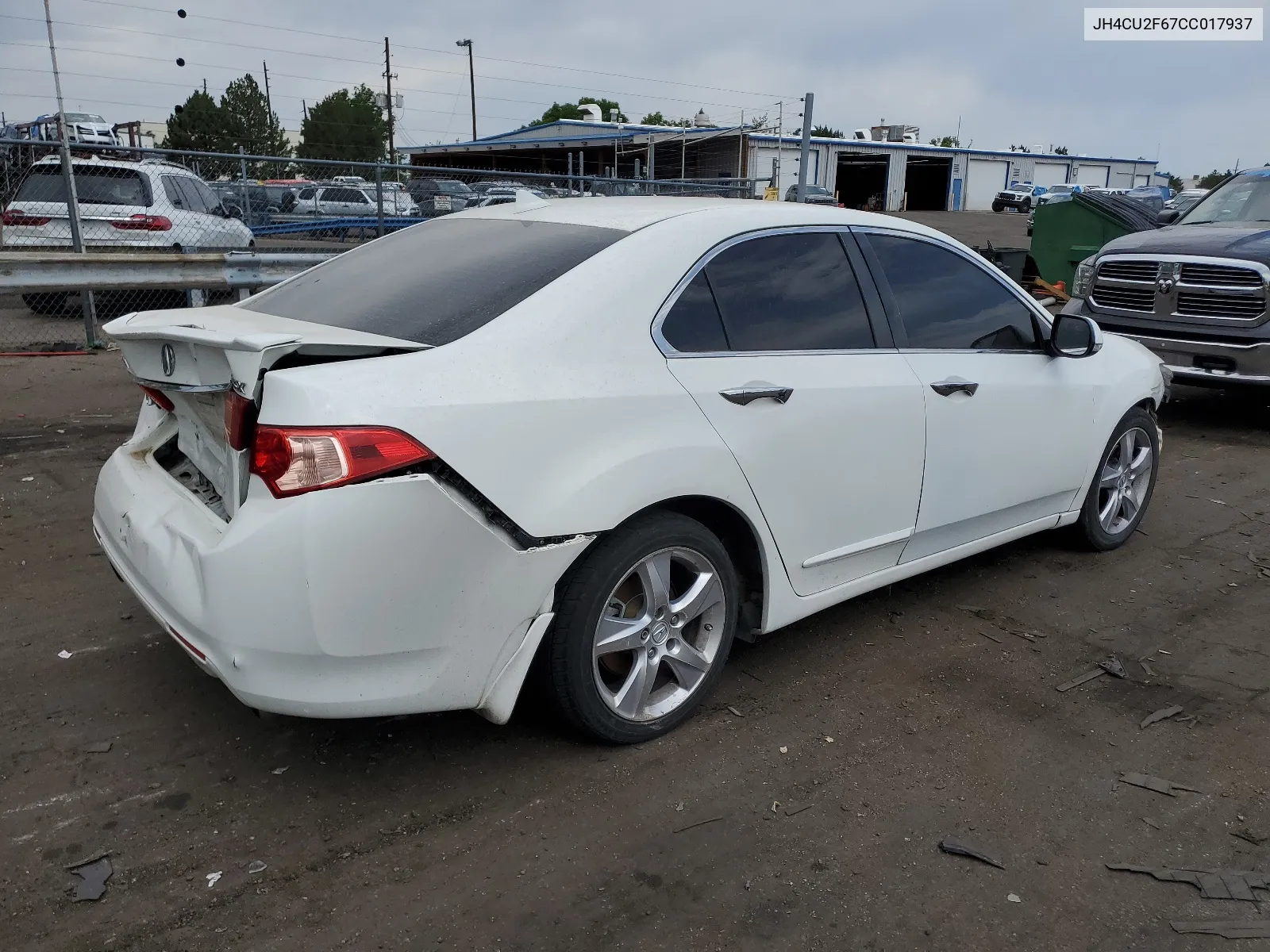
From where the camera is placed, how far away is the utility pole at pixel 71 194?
8.80m

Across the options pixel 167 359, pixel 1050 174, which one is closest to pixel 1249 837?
pixel 167 359

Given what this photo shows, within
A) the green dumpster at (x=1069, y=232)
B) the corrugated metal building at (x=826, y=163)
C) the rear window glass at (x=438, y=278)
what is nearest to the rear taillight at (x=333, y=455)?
the rear window glass at (x=438, y=278)

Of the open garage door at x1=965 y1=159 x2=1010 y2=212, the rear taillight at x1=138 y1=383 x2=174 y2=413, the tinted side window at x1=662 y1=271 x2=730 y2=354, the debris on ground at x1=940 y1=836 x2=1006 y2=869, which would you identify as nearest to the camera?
the debris on ground at x1=940 y1=836 x2=1006 y2=869

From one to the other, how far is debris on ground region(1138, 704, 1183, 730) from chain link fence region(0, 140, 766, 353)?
736 centimetres

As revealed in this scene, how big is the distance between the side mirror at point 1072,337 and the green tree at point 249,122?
52.8 m

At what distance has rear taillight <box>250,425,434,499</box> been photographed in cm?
250

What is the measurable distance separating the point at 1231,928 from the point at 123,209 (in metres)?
10.7

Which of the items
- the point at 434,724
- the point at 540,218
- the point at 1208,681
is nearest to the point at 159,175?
the point at 540,218

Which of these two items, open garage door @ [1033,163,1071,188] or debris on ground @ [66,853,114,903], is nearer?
debris on ground @ [66,853,114,903]

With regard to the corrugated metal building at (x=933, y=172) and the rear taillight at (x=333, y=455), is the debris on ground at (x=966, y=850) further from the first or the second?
the corrugated metal building at (x=933, y=172)

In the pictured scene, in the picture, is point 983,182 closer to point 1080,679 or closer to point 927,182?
point 927,182

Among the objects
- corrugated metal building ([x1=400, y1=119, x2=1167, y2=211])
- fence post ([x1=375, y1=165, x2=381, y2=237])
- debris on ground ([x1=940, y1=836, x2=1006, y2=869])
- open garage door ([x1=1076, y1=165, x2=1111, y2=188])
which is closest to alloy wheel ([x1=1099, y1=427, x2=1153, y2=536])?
debris on ground ([x1=940, y1=836, x2=1006, y2=869])

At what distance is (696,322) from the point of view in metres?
3.25

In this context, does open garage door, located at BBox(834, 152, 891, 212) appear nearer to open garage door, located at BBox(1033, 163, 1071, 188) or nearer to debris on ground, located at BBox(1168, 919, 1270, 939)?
open garage door, located at BBox(1033, 163, 1071, 188)
